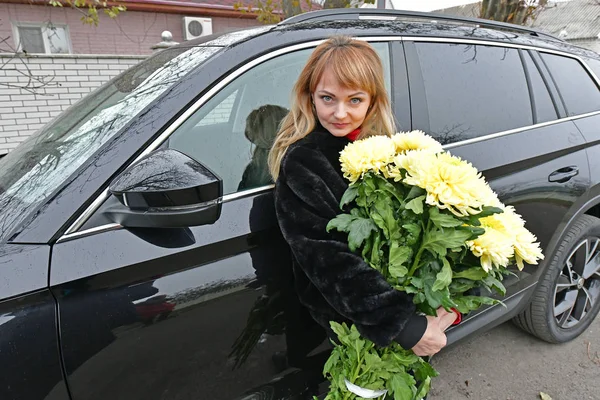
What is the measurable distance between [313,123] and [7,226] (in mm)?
993

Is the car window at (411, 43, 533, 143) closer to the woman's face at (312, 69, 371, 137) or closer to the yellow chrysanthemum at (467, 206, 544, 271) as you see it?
the woman's face at (312, 69, 371, 137)

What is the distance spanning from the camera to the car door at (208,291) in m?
1.19

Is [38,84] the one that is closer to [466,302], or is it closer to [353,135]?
[353,135]

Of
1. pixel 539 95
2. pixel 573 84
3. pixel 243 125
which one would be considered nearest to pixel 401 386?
pixel 243 125

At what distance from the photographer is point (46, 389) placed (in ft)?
3.71

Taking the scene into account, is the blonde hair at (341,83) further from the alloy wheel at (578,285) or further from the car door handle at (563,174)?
the alloy wheel at (578,285)

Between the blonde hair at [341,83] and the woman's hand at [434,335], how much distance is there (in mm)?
650

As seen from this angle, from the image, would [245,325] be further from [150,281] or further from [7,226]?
[7,226]

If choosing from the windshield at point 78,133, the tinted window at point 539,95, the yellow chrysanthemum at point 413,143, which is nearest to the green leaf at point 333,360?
the yellow chrysanthemum at point 413,143

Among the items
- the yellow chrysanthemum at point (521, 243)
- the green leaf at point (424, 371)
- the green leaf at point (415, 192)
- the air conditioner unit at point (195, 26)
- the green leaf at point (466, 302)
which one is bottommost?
the green leaf at point (424, 371)

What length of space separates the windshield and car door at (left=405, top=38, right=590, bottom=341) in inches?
41.2

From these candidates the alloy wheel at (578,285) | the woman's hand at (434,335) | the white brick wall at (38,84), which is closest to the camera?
the woman's hand at (434,335)

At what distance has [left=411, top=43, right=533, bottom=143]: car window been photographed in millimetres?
1952

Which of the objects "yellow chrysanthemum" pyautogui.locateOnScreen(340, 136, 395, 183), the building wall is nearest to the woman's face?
"yellow chrysanthemum" pyautogui.locateOnScreen(340, 136, 395, 183)
